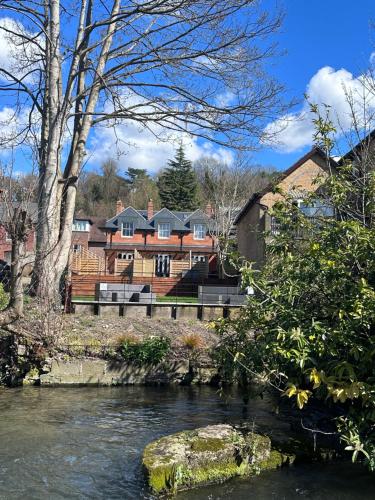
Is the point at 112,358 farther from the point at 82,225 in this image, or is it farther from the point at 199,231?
the point at 82,225

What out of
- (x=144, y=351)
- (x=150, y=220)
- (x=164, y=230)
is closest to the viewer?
(x=144, y=351)

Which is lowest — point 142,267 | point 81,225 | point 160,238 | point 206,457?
point 206,457

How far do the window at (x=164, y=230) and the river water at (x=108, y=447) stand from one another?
35.1 metres

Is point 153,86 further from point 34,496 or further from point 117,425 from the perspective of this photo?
point 34,496

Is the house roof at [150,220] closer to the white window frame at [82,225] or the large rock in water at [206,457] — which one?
the white window frame at [82,225]

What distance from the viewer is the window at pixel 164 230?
157ft

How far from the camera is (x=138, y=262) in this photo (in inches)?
1383

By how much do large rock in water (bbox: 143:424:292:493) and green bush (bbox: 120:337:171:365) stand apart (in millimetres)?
7183

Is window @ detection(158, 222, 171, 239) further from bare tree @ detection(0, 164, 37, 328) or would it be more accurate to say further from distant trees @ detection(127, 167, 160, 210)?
bare tree @ detection(0, 164, 37, 328)

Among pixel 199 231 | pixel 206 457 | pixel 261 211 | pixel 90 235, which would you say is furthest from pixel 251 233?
pixel 90 235

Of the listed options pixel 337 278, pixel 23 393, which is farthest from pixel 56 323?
pixel 337 278

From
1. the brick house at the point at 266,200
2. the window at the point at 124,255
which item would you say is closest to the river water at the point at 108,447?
the brick house at the point at 266,200

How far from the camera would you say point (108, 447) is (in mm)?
8148

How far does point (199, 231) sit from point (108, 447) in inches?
1582
